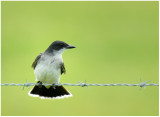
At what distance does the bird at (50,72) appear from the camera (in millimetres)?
9617

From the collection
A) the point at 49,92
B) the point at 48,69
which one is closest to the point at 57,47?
the point at 48,69

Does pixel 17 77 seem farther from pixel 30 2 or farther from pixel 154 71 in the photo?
pixel 30 2

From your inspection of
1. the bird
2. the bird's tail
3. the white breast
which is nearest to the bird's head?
the bird

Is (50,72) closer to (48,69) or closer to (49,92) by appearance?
(48,69)

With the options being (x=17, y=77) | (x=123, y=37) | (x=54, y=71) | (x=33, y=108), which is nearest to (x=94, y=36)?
(x=123, y=37)

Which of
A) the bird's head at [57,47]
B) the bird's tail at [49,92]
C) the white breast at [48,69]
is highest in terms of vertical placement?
the bird's head at [57,47]

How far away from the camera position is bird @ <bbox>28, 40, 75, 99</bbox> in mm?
9617

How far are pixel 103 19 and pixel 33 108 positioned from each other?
25.5 feet

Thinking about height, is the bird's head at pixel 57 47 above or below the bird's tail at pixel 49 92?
above

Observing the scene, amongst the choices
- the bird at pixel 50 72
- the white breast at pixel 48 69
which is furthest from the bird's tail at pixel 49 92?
the white breast at pixel 48 69

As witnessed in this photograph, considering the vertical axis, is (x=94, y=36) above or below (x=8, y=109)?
above

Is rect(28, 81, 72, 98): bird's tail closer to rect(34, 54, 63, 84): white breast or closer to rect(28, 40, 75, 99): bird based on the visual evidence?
rect(28, 40, 75, 99): bird

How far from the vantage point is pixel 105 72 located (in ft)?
52.1

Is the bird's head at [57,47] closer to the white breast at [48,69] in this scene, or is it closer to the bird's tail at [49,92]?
the white breast at [48,69]
